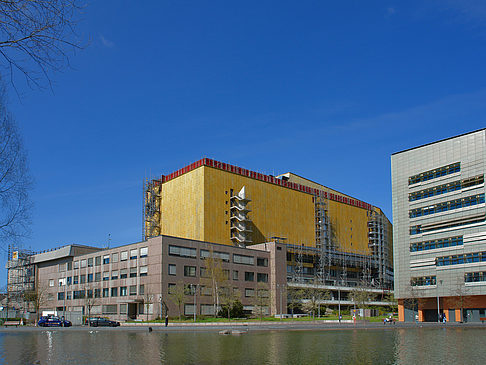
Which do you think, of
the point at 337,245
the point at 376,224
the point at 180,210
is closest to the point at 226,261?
the point at 180,210

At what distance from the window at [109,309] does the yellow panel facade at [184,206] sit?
2335 cm

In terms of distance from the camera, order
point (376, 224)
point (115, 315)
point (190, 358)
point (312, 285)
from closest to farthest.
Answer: point (190, 358), point (115, 315), point (312, 285), point (376, 224)

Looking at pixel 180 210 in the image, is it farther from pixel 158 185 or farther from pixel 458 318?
pixel 458 318

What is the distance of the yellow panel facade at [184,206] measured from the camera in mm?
117094

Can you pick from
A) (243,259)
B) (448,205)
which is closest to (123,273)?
(243,259)

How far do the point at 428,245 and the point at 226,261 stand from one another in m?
39.5

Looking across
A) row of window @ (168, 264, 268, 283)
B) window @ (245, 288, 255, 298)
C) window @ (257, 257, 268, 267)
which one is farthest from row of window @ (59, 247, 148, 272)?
window @ (257, 257, 268, 267)

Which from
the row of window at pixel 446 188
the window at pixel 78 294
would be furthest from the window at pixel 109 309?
the row of window at pixel 446 188

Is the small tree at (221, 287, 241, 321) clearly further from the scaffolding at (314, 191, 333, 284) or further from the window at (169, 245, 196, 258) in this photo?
the scaffolding at (314, 191, 333, 284)

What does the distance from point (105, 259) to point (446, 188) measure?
69.6 metres

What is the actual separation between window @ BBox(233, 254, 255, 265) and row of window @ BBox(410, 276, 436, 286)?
33277mm

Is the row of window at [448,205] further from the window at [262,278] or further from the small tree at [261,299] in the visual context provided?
the window at [262,278]

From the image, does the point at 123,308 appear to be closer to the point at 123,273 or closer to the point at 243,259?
the point at 123,273

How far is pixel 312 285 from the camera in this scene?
403ft
